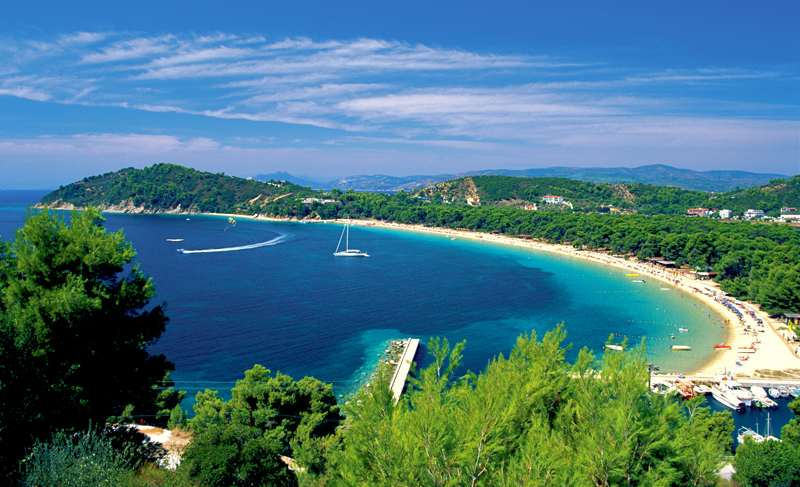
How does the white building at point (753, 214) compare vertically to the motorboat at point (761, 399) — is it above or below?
above

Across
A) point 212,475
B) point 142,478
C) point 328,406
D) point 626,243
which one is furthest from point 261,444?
point 626,243

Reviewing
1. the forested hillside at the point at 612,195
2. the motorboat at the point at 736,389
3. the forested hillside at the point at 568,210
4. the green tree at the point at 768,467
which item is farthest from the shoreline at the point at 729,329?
the forested hillside at the point at 612,195

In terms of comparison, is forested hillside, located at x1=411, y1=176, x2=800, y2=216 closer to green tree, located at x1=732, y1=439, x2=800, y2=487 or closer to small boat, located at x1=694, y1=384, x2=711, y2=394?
small boat, located at x1=694, y1=384, x2=711, y2=394

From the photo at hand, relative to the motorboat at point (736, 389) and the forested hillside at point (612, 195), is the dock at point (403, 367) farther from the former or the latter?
the forested hillside at point (612, 195)

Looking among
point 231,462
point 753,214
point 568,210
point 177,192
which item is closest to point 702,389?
point 231,462

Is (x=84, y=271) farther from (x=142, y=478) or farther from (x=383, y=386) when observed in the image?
(x=383, y=386)

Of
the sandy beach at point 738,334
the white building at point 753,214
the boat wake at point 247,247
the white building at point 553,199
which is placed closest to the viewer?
the sandy beach at point 738,334
